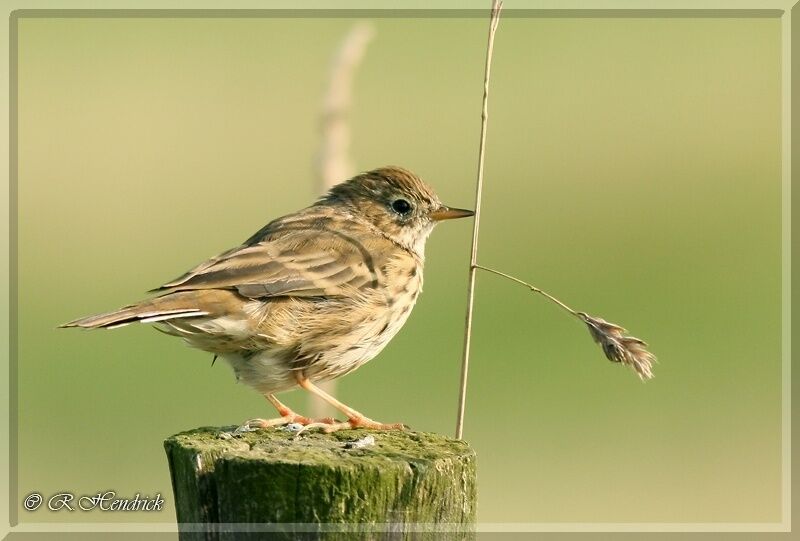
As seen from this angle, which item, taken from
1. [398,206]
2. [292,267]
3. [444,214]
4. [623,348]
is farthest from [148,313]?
[444,214]

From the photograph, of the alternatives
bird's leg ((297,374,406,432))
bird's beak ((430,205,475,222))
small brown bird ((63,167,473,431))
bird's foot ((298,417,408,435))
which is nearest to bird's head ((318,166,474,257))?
bird's beak ((430,205,475,222))

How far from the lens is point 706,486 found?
35.0ft

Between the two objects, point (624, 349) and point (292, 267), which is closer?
point (624, 349)

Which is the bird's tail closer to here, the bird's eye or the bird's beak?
the bird's eye

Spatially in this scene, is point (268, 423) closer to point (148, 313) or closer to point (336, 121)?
point (148, 313)

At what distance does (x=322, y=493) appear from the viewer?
14.4 ft

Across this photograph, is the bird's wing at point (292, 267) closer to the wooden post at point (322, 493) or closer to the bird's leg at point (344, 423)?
the bird's leg at point (344, 423)

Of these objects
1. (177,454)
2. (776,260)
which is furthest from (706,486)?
(177,454)

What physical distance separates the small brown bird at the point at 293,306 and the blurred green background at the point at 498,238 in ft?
8.24

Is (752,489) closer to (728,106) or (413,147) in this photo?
(413,147)

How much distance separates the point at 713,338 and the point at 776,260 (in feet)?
4.34

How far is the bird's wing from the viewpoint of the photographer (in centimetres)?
622

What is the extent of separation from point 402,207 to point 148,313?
2253 mm

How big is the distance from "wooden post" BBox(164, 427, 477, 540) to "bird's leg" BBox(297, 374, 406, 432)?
2.57 feet
